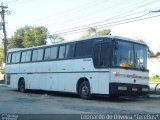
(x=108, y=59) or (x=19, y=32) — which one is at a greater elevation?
(x=19, y=32)

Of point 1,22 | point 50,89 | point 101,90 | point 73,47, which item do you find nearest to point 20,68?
point 50,89

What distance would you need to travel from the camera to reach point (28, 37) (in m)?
93.8

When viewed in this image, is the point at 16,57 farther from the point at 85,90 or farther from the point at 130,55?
the point at 130,55

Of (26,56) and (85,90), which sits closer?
(85,90)

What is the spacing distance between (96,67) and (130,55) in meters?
1.79

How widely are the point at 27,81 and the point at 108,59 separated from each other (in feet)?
32.7

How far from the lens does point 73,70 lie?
23500 mm

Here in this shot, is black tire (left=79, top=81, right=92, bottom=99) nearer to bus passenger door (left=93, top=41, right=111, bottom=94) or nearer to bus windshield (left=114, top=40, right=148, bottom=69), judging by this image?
bus passenger door (left=93, top=41, right=111, bottom=94)

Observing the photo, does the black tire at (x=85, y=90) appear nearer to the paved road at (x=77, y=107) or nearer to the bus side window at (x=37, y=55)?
the paved road at (x=77, y=107)

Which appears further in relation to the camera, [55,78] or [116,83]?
[55,78]

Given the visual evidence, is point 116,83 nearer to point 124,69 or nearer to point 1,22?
point 124,69

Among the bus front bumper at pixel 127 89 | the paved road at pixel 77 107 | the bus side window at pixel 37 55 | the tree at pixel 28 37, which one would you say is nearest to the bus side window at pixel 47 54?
the bus side window at pixel 37 55

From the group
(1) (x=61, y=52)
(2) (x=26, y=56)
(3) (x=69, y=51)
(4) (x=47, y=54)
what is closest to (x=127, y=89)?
(3) (x=69, y=51)

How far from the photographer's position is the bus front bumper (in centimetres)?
2033
